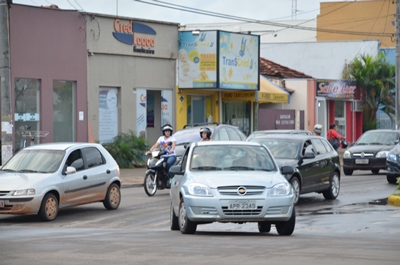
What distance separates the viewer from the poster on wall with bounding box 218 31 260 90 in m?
39.2

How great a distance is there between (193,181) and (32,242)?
2.71m

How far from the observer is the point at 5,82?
2422cm

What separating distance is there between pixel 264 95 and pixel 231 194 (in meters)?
31.5

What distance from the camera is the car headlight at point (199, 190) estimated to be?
14.1 m

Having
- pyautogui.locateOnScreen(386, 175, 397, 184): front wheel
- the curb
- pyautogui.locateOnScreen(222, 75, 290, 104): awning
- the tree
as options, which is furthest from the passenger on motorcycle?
the tree

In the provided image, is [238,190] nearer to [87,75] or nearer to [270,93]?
[87,75]

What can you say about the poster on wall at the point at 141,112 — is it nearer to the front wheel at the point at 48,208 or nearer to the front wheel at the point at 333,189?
the front wheel at the point at 333,189

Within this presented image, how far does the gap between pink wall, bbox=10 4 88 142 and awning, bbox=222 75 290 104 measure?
9997 mm

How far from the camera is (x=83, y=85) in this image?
34.4 meters

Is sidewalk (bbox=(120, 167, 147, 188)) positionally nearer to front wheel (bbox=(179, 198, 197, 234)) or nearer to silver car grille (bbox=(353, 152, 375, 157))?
silver car grille (bbox=(353, 152, 375, 157))

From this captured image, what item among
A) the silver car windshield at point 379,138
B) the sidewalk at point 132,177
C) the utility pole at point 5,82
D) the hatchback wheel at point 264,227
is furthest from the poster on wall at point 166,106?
the hatchback wheel at point 264,227

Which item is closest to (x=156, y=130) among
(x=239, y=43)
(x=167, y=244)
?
(x=239, y=43)

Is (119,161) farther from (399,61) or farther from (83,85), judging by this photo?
(399,61)

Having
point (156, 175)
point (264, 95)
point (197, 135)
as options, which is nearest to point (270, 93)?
point (264, 95)
